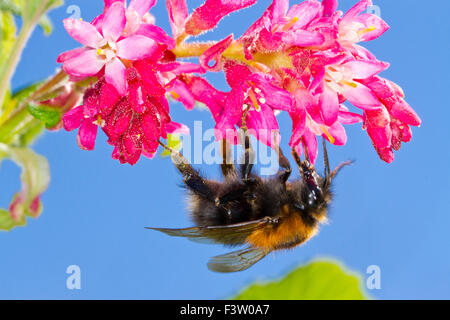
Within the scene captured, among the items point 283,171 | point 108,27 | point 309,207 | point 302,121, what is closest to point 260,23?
point 302,121

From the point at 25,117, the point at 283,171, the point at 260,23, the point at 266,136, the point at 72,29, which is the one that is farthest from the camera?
the point at 283,171

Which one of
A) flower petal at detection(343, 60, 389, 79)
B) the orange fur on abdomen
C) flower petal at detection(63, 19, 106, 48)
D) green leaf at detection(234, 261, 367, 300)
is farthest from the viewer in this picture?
green leaf at detection(234, 261, 367, 300)

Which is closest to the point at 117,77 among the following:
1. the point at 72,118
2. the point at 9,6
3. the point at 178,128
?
the point at 72,118

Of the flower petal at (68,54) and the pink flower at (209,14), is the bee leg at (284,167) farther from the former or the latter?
the flower petal at (68,54)

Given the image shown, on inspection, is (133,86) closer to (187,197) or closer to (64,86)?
(64,86)

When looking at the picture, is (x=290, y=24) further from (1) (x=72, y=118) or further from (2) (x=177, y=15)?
(1) (x=72, y=118)

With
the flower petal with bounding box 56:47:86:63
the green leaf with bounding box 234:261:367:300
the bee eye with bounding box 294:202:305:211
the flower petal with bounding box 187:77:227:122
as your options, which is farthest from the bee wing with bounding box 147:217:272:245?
the green leaf with bounding box 234:261:367:300

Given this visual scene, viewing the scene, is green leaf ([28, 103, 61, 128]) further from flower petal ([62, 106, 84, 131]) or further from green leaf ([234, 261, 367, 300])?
green leaf ([234, 261, 367, 300])
